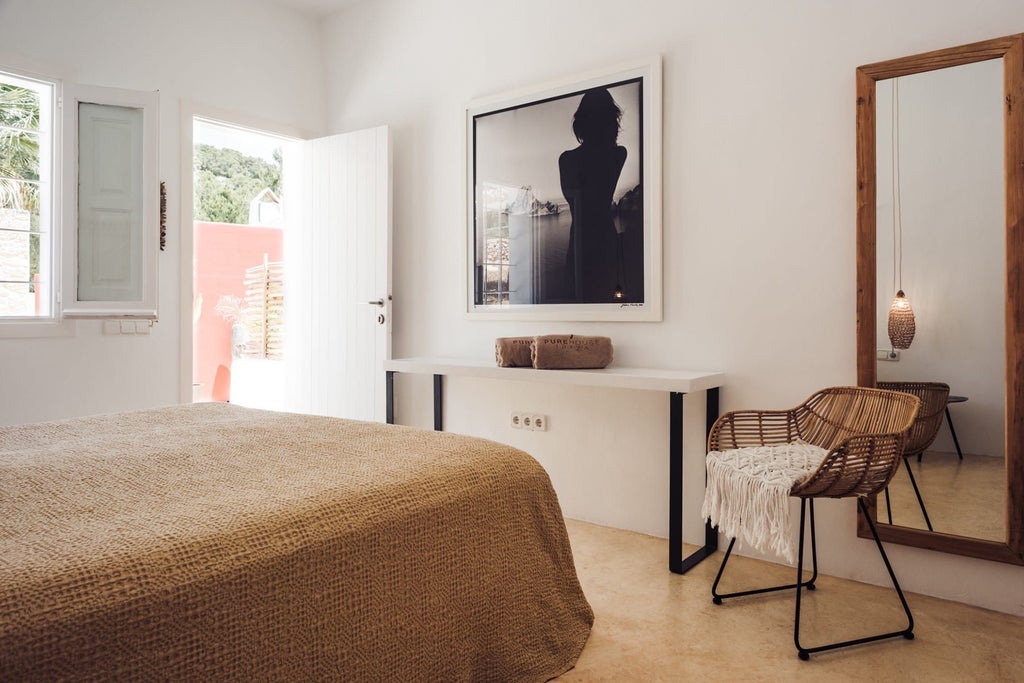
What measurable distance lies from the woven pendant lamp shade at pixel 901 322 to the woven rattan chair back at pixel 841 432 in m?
0.22

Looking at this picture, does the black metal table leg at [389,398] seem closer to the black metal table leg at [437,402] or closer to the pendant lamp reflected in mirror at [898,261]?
the black metal table leg at [437,402]

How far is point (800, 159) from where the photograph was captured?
2.55m

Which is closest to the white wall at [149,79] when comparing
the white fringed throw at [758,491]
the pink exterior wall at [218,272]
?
the white fringed throw at [758,491]

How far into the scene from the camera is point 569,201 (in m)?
3.13

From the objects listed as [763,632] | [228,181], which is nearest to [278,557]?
[763,632]

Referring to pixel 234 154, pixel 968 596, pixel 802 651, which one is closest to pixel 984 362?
pixel 968 596

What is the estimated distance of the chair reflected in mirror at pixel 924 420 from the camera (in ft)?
7.36

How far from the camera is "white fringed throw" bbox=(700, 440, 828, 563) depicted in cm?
193

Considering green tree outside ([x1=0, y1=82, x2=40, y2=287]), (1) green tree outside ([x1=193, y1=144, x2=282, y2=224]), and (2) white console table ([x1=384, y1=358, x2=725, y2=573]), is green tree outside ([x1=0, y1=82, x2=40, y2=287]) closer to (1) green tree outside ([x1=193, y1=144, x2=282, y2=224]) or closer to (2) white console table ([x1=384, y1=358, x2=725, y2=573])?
(2) white console table ([x1=384, y1=358, x2=725, y2=573])

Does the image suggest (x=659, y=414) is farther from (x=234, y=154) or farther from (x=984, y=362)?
(x=234, y=154)

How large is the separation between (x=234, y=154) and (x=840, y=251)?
9.43 m

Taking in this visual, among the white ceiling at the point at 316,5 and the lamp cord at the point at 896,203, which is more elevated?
the white ceiling at the point at 316,5

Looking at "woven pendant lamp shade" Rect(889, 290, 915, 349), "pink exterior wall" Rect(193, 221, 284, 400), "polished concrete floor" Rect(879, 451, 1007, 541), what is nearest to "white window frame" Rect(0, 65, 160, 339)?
"woven pendant lamp shade" Rect(889, 290, 915, 349)

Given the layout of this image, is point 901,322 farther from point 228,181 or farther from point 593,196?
point 228,181
